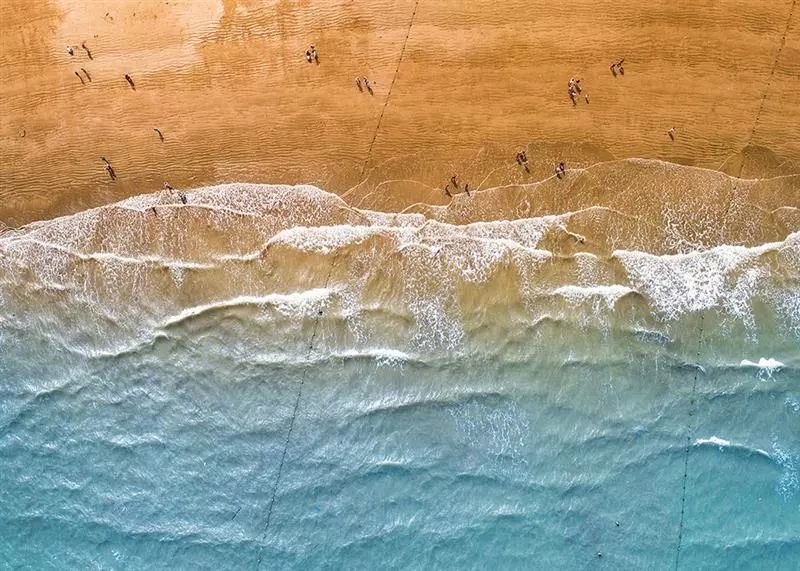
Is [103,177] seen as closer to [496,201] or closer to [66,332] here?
[66,332]

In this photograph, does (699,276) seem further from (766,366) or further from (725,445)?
(725,445)

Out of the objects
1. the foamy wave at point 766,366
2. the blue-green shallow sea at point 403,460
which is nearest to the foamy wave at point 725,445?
the blue-green shallow sea at point 403,460

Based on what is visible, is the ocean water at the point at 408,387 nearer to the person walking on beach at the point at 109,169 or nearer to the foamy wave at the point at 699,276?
the foamy wave at the point at 699,276

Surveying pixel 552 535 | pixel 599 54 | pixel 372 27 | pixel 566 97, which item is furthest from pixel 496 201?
pixel 552 535

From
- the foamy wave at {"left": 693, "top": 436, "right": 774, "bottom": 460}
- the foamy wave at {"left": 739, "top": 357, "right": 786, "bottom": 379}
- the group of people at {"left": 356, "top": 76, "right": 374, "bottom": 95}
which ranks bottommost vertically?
the foamy wave at {"left": 693, "top": 436, "right": 774, "bottom": 460}

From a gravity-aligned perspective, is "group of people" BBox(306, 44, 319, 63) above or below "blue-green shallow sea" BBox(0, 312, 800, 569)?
above

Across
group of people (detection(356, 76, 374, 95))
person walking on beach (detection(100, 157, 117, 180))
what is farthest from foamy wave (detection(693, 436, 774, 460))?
person walking on beach (detection(100, 157, 117, 180))

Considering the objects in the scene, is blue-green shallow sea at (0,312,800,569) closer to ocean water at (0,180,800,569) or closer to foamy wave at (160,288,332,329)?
ocean water at (0,180,800,569)

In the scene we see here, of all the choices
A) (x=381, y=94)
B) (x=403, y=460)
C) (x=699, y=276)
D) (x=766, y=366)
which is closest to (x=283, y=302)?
(x=403, y=460)
